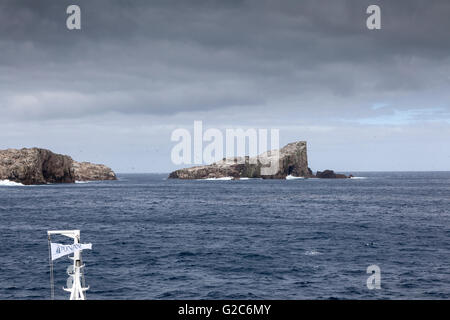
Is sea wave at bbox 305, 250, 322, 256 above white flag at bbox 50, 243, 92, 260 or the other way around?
the other way around

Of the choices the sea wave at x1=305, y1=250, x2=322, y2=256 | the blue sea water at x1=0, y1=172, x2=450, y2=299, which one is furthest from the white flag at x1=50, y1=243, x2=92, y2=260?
the sea wave at x1=305, y1=250, x2=322, y2=256

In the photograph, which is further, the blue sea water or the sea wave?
the sea wave

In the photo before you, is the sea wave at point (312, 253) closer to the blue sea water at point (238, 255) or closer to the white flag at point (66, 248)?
the blue sea water at point (238, 255)

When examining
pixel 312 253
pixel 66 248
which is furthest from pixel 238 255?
pixel 66 248

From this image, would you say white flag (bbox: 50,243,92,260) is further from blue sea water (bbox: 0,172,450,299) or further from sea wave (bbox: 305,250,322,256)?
sea wave (bbox: 305,250,322,256)

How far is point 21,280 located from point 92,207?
70.2 m

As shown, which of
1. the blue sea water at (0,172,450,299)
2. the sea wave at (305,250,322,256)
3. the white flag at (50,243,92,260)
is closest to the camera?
the white flag at (50,243,92,260)

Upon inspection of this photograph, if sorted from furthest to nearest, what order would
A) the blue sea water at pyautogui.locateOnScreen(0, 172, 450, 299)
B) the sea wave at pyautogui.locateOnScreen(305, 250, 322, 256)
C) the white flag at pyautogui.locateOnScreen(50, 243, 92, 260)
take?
the sea wave at pyautogui.locateOnScreen(305, 250, 322, 256), the blue sea water at pyautogui.locateOnScreen(0, 172, 450, 299), the white flag at pyautogui.locateOnScreen(50, 243, 92, 260)

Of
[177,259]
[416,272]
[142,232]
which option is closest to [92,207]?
[142,232]

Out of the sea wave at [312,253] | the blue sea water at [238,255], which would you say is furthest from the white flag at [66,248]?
the sea wave at [312,253]

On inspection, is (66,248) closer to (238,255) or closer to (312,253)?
(238,255)
